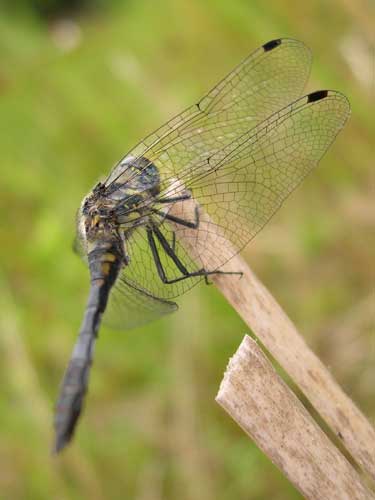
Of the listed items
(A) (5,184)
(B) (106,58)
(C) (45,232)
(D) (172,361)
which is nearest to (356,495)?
(D) (172,361)

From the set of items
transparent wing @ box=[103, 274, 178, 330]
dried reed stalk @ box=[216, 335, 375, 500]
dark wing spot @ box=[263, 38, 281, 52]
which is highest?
dark wing spot @ box=[263, 38, 281, 52]

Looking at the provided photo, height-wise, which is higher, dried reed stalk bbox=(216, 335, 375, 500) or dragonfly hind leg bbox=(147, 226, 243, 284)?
dragonfly hind leg bbox=(147, 226, 243, 284)

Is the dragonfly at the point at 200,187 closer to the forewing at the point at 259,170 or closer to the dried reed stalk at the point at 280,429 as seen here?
the forewing at the point at 259,170

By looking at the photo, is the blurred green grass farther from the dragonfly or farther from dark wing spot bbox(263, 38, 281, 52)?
dark wing spot bbox(263, 38, 281, 52)

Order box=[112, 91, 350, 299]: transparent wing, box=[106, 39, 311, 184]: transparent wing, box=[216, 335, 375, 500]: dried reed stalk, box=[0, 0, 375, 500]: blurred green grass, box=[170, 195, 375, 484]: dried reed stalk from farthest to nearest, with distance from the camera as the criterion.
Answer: box=[0, 0, 375, 500]: blurred green grass < box=[106, 39, 311, 184]: transparent wing < box=[112, 91, 350, 299]: transparent wing < box=[170, 195, 375, 484]: dried reed stalk < box=[216, 335, 375, 500]: dried reed stalk

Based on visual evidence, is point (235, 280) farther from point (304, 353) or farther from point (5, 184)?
point (5, 184)

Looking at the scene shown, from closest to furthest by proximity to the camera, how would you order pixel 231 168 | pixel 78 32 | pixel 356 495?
pixel 356 495
pixel 231 168
pixel 78 32

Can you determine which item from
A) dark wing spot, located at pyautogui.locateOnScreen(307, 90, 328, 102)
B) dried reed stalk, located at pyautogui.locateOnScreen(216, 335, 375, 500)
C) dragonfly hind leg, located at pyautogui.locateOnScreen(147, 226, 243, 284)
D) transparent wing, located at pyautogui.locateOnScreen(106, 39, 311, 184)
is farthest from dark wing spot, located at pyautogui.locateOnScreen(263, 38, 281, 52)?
dried reed stalk, located at pyautogui.locateOnScreen(216, 335, 375, 500)

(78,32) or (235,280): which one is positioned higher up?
(78,32)
